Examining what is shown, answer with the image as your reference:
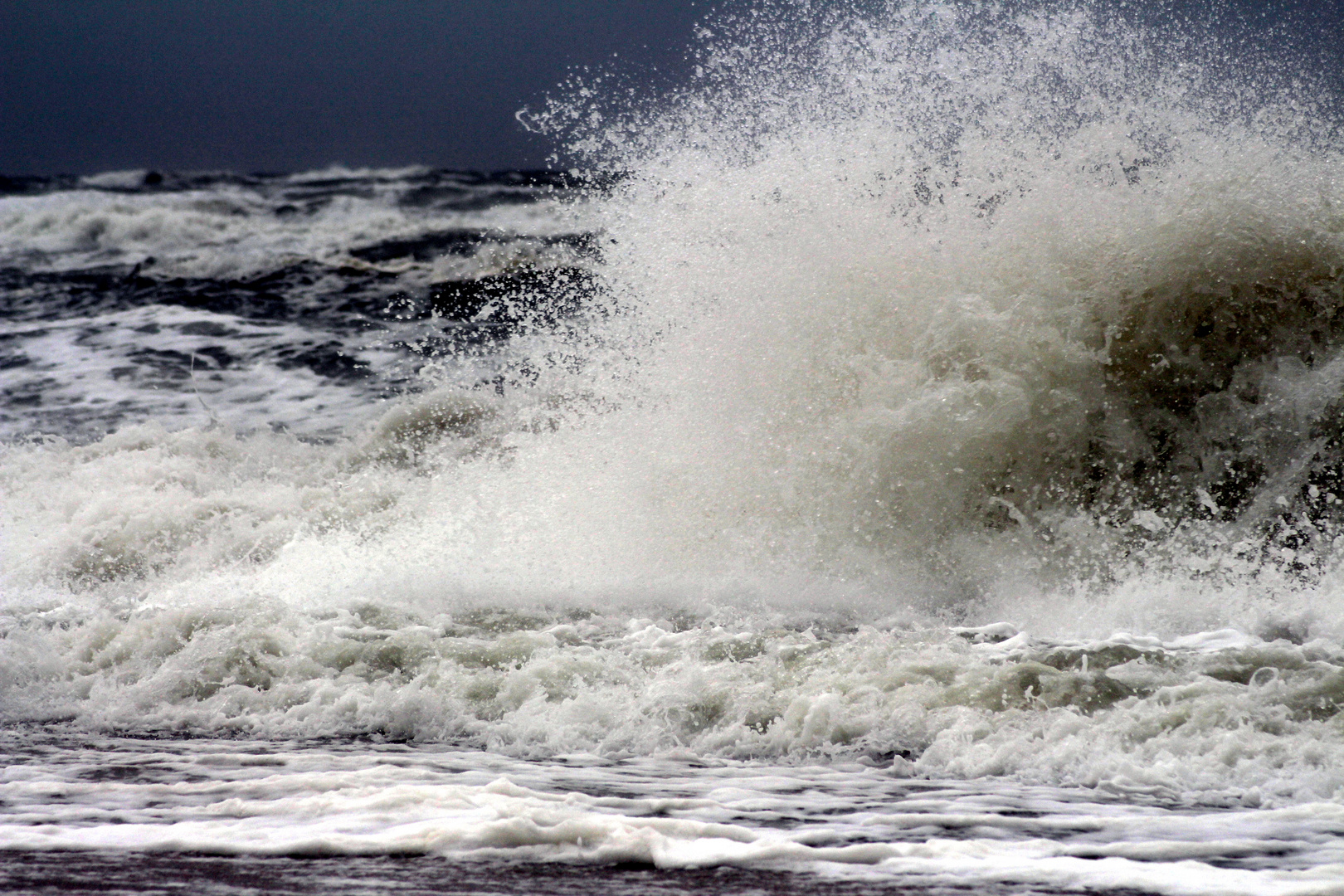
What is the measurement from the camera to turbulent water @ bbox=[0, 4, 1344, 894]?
280 cm

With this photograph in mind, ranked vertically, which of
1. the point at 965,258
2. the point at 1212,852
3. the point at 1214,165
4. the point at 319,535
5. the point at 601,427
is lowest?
the point at 1212,852

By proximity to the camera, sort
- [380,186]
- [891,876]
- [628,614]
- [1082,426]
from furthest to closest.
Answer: [380,186]
[1082,426]
[628,614]
[891,876]

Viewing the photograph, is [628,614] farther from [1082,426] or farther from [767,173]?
[767,173]

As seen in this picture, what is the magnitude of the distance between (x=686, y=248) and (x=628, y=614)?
2467 millimetres

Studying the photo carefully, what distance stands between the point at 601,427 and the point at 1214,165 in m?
3.42

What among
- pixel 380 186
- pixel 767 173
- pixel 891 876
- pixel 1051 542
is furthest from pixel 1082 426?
pixel 380 186

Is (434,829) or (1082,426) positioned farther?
(1082,426)

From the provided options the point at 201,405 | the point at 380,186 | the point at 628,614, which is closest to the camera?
the point at 628,614

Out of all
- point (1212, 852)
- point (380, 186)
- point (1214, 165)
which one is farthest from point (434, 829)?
point (380, 186)

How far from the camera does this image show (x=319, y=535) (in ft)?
19.3

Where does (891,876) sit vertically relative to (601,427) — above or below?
below

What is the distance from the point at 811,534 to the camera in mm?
5043

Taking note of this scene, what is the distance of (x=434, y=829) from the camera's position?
2.55 metres

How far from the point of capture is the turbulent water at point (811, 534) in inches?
110
